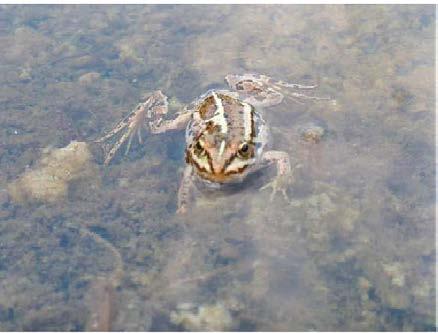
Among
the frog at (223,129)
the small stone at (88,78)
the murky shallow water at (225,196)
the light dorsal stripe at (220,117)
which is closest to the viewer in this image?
the murky shallow water at (225,196)

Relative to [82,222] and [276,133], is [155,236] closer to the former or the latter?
[82,222]

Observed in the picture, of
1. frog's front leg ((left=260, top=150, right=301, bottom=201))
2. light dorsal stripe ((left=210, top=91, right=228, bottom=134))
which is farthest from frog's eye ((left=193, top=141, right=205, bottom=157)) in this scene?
frog's front leg ((left=260, top=150, right=301, bottom=201))

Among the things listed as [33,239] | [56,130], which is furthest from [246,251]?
[56,130]

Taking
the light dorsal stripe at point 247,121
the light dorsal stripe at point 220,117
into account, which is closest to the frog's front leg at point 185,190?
the light dorsal stripe at point 220,117

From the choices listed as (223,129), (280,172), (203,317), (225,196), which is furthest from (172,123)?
(203,317)

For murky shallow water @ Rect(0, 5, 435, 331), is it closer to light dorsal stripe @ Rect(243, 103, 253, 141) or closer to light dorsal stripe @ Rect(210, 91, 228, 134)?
light dorsal stripe @ Rect(243, 103, 253, 141)

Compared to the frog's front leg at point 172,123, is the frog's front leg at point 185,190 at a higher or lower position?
lower

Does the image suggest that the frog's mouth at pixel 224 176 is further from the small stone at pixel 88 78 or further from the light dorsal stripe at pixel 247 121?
the small stone at pixel 88 78
